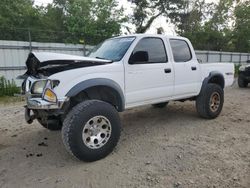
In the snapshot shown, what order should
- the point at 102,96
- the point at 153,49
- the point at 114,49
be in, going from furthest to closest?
the point at 153,49 < the point at 114,49 < the point at 102,96

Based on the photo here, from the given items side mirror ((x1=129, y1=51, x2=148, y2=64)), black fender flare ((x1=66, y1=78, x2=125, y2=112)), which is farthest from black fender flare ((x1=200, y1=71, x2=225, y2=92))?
black fender flare ((x1=66, y1=78, x2=125, y2=112))

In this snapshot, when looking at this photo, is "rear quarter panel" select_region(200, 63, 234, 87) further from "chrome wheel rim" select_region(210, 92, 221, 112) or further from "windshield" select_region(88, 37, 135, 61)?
"windshield" select_region(88, 37, 135, 61)

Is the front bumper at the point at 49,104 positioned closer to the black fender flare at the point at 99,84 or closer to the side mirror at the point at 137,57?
the black fender flare at the point at 99,84

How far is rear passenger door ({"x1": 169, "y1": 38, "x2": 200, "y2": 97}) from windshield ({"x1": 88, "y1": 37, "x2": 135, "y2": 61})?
109 cm

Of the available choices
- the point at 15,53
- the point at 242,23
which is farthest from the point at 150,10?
the point at 15,53

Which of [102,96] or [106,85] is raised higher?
[106,85]

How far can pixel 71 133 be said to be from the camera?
10.8 feet

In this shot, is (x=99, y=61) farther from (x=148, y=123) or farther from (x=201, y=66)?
(x=201, y=66)

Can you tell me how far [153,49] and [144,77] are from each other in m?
0.69

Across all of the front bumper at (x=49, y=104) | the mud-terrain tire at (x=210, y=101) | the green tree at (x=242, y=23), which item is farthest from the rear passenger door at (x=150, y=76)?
the green tree at (x=242, y=23)

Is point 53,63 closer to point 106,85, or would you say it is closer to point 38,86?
point 38,86

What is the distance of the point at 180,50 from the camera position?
5.17m

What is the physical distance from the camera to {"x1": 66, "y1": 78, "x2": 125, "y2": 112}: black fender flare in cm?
344

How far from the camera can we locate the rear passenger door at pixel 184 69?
194 inches
